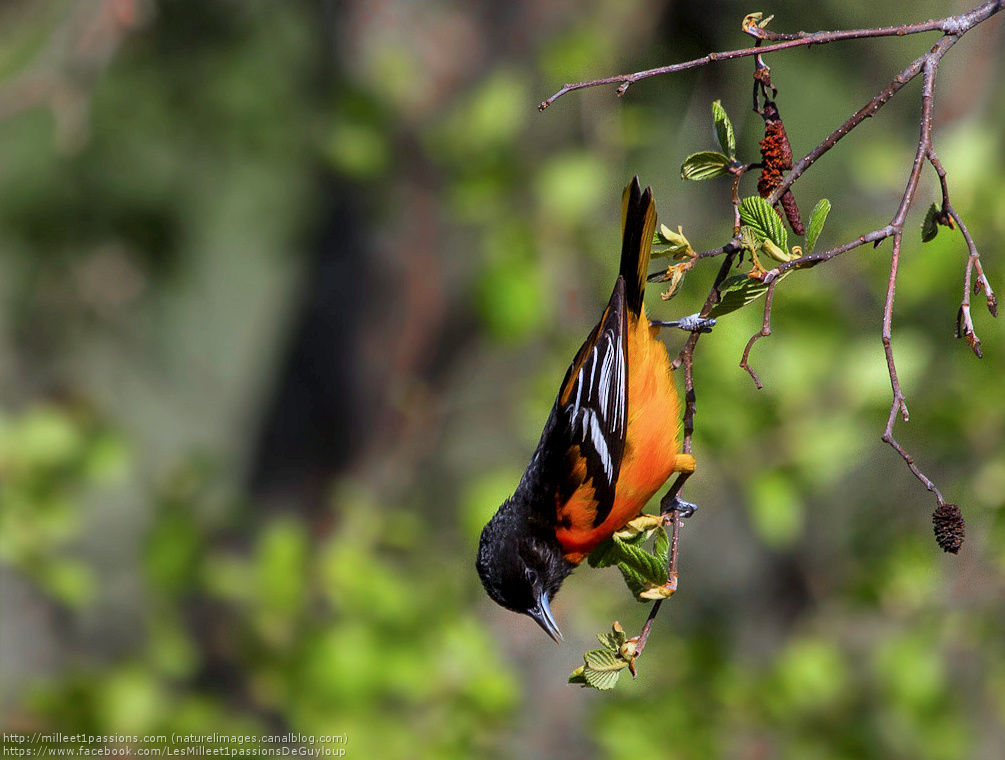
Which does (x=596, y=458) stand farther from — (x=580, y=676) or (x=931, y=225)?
(x=931, y=225)

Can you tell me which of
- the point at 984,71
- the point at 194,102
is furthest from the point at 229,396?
the point at 984,71

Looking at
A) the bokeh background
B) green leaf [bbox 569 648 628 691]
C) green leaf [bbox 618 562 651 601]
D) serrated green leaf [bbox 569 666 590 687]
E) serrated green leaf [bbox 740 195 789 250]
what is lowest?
the bokeh background

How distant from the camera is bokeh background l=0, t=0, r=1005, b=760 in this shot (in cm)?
343

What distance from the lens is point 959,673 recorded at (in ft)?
15.4

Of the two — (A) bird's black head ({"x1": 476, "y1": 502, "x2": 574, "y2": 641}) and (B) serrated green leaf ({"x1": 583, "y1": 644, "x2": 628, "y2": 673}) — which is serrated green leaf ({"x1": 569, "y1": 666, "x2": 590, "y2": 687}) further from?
(A) bird's black head ({"x1": 476, "y1": 502, "x2": 574, "y2": 641})

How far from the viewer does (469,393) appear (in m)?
6.61

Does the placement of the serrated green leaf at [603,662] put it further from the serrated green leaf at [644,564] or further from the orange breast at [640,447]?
the orange breast at [640,447]

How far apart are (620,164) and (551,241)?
0.55m

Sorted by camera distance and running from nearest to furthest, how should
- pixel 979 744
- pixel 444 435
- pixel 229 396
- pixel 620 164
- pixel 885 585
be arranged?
pixel 885 585, pixel 620 164, pixel 979 744, pixel 444 435, pixel 229 396

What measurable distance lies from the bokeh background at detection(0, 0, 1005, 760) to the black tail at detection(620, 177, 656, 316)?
0.40 metres

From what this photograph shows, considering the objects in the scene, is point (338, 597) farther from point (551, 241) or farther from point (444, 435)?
point (444, 435)

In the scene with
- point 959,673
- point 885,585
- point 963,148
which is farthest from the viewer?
point 959,673

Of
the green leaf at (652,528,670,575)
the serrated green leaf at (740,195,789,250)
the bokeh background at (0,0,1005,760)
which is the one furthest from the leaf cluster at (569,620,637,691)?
the bokeh background at (0,0,1005,760)

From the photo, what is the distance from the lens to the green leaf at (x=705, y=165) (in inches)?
64.4
